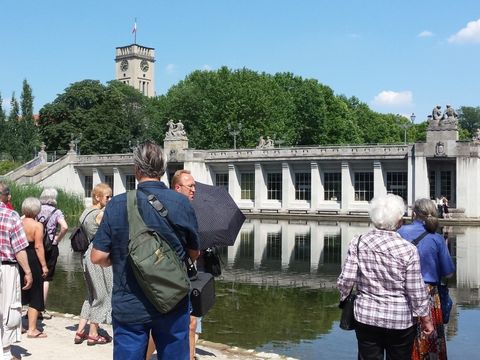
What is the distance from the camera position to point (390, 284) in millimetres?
4543

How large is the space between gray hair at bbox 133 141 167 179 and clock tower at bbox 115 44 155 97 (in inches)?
4885

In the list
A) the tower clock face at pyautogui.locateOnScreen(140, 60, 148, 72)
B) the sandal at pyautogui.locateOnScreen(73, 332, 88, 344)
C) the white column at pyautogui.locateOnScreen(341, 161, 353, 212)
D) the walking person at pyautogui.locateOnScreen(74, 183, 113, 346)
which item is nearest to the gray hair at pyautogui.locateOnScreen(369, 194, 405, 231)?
the walking person at pyautogui.locateOnScreen(74, 183, 113, 346)

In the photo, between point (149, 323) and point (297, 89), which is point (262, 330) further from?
point (297, 89)

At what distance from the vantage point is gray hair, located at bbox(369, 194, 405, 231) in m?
4.64

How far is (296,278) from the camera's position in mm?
15484

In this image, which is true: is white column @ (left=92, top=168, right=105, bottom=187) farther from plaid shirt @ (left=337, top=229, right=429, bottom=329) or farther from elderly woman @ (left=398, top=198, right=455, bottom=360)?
plaid shirt @ (left=337, top=229, right=429, bottom=329)

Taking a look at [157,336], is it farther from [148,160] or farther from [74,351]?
[74,351]

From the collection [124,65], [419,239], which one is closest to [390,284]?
[419,239]

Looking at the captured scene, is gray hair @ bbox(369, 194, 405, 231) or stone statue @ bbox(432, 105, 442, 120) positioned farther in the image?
stone statue @ bbox(432, 105, 442, 120)

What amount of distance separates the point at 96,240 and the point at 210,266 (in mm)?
2627

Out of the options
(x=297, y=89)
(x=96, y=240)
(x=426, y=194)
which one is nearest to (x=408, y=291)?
(x=96, y=240)

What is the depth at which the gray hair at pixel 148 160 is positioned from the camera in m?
4.16

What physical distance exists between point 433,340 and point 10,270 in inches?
166

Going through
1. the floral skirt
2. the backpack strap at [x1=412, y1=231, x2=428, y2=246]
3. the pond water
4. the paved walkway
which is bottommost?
the pond water
